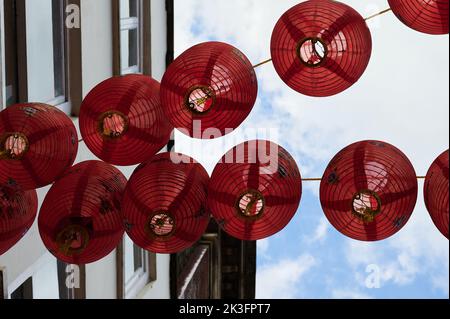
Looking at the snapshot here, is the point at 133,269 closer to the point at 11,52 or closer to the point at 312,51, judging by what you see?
the point at 11,52

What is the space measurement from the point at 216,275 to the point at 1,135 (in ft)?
37.4

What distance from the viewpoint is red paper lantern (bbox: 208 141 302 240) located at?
14.1 feet

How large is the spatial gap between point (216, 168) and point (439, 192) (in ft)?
4.52

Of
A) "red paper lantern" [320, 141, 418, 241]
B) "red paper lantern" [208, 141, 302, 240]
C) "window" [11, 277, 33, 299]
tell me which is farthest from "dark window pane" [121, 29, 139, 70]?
"red paper lantern" [320, 141, 418, 241]

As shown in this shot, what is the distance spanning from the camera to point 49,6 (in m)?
7.29

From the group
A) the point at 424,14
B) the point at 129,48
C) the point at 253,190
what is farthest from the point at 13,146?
the point at 129,48

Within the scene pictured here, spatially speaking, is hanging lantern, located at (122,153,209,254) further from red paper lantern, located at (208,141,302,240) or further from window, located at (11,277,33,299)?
window, located at (11,277,33,299)

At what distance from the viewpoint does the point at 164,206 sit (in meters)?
4.32

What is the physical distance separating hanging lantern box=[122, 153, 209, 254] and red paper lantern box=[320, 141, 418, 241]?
2.79 feet

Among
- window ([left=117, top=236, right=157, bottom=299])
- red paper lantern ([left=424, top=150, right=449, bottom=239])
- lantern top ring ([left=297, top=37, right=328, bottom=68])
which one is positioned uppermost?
lantern top ring ([left=297, top=37, right=328, bottom=68])

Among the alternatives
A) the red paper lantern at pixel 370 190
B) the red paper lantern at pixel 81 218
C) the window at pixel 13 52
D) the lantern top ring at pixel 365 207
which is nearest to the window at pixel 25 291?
the window at pixel 13 52

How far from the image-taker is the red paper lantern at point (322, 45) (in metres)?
4.41
